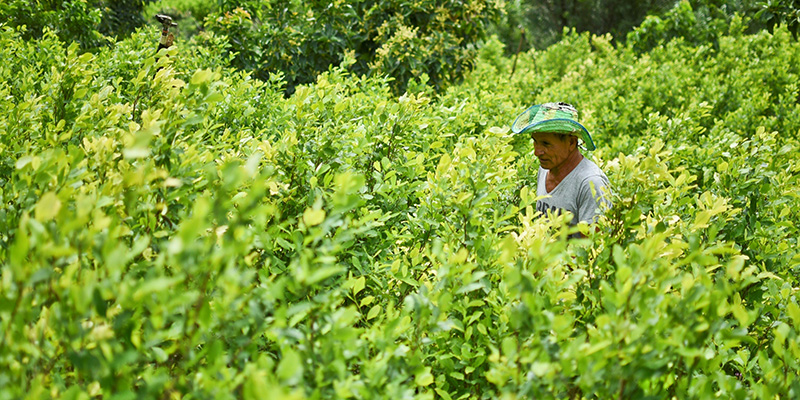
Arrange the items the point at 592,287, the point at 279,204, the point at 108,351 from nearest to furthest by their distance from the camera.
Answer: the point at 108,351 → the point at 592,287 → the point at 279,204

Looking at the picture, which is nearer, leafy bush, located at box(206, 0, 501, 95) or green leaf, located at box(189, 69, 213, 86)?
green leaf, located at box(189, 69, 213, 86)

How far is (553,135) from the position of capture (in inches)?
120

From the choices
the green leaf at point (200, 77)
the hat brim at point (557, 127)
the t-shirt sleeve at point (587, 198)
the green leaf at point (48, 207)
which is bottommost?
the t-shirt sleeve at point (587, 198)

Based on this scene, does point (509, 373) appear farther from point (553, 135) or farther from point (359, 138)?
point (553, 135)

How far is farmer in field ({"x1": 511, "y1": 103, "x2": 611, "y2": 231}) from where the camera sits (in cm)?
295

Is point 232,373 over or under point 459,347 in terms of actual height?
over

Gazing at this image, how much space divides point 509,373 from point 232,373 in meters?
0.61

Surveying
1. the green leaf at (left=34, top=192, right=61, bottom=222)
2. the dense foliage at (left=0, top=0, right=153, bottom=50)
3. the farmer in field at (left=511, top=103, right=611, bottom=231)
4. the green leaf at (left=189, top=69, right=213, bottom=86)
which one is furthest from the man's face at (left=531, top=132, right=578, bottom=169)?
the dense foliage at (left=0, top=0, right=153, bottom=50)

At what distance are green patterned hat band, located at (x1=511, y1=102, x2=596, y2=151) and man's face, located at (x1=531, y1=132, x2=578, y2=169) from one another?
0.04 m

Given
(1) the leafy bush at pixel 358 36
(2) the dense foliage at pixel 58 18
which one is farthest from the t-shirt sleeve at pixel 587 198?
(2) the dense foliage at pixel 58 18

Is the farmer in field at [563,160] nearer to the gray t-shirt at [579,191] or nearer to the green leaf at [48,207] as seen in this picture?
the gray t-shirt at [579,191]

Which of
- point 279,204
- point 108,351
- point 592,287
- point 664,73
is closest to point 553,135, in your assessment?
point 592,287

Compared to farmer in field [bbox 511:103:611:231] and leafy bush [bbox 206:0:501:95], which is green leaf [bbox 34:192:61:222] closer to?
farmer in field [bbox 511:103:611:231]

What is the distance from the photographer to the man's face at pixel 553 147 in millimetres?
3061
